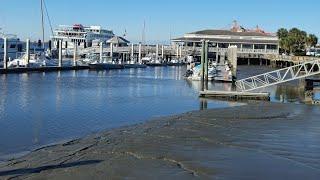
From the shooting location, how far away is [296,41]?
13362cm

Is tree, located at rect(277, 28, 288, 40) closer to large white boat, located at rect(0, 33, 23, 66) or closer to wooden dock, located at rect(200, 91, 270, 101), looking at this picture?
large white boat, located at rect(0, 33, 23, 66)

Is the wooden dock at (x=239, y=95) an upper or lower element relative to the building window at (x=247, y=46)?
lower

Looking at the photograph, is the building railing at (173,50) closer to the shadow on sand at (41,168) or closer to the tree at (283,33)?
the tree at (283,33)

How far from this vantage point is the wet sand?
14.3 meters

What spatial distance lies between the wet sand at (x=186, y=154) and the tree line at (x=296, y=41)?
11013cm

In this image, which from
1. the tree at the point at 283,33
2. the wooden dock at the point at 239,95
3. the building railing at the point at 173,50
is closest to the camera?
the wooden dock at the point at 239,95

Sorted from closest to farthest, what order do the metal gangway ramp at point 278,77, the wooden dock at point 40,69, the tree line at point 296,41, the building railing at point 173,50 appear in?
the metal gangway ramp at point 278,77
the wooden dock at point 40,69
the tree line at point 296,41
the building railing at point 173,50

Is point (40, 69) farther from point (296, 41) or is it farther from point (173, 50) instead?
point (173, 50)

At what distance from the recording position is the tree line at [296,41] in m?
132

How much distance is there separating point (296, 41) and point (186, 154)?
12151 cm

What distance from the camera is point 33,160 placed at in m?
16.5

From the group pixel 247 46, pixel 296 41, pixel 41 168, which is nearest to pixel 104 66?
pixel 296 41

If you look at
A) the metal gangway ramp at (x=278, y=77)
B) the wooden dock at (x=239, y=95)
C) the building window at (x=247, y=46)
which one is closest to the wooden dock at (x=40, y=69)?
the metal gangway ramp at (x=278, y=77)

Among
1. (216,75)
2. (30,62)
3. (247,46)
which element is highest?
(247,46)
